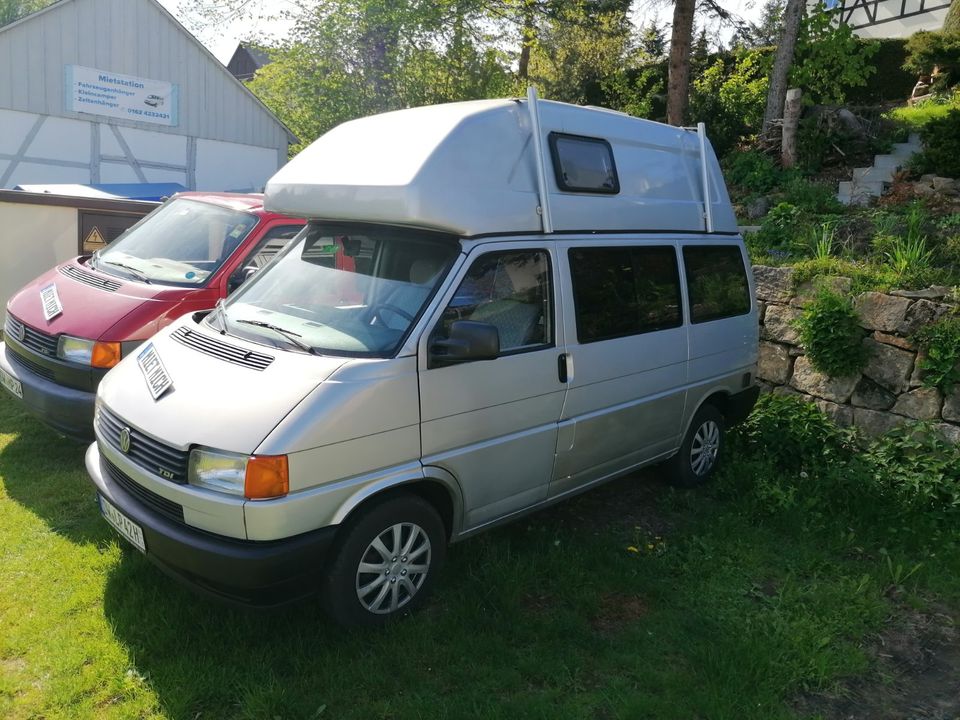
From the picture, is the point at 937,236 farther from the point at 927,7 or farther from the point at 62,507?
the point at 927,7

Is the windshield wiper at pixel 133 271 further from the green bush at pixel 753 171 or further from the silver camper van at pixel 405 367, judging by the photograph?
the green bush at pixel 753 171

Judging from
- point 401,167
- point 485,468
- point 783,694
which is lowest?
point 783,694

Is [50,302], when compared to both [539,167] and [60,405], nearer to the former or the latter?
[60,405]

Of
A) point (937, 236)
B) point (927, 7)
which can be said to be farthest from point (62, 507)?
point (927, 7)

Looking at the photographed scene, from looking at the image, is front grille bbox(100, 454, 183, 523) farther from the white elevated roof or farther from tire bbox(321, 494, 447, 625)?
the white elevated roof

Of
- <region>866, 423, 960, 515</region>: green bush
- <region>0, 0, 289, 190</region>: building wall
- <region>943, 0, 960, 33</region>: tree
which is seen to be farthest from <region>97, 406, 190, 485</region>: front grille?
<region>943, 0, 960, 33</region>: tree

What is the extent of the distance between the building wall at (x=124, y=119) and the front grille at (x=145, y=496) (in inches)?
603

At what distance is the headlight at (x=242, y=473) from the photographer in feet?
10.3

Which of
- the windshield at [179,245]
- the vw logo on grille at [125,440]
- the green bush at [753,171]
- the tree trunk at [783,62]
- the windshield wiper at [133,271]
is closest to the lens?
the vw logo on grille at [125,440]

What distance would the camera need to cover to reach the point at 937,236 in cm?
725

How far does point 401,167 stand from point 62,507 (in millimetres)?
3030

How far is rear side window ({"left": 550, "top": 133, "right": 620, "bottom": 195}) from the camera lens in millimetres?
4375

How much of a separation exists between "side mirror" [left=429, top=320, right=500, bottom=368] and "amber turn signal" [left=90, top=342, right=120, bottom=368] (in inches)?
101

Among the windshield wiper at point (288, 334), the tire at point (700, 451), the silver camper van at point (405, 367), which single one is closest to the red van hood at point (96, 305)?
the silver camper van at point (405, 367)
